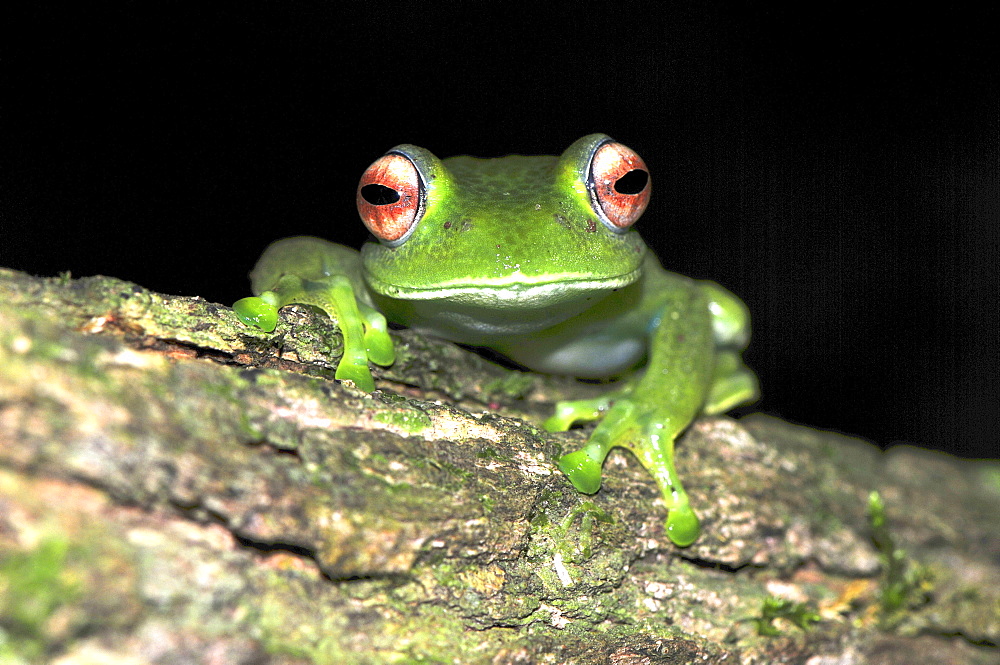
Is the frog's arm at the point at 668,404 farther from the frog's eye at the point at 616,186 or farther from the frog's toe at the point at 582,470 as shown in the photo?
the frog's eye at the point at 616,186

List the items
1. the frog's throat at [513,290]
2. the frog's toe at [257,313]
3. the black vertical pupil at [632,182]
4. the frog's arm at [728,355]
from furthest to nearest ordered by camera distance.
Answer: the frog's arm at [728,355] < the black vertical pupil at [632,182] < the frog's throat at [513,290] < the frog's toe at [257,313]

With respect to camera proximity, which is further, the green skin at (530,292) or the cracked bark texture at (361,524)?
the green skin at (530,292)

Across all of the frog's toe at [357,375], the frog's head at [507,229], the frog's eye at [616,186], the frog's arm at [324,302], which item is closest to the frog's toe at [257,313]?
the frog's arm at [324,302]

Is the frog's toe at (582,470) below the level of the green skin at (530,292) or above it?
below

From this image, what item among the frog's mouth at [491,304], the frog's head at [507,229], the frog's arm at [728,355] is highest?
the frog's head at [507,229]

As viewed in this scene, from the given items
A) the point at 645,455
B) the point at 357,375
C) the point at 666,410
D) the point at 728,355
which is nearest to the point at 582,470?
the point at 645,455

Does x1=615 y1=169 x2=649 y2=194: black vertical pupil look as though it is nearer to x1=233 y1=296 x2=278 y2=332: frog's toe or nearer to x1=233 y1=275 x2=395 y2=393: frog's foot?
x1=233 y1=275 x2=395 y2=393: frog's foot

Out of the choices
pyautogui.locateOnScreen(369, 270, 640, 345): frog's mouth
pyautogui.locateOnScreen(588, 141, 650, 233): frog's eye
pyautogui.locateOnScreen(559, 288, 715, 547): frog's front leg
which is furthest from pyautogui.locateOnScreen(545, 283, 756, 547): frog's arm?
pyautogui.locateOnScreen(588, 141, 650, 233): frog's eye

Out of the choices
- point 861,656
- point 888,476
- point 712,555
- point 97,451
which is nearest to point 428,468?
point 97,451

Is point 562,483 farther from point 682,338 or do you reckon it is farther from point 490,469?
point 682,338
